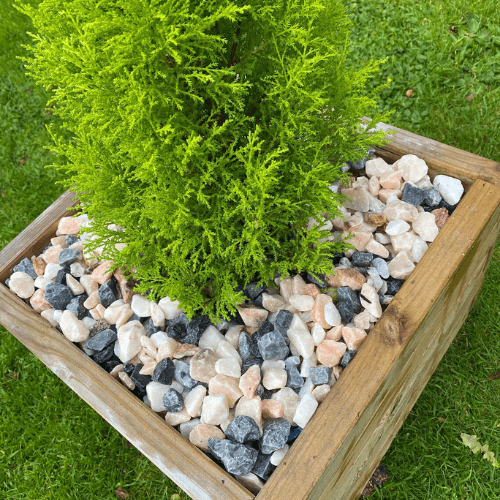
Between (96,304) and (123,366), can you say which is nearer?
(123,366)

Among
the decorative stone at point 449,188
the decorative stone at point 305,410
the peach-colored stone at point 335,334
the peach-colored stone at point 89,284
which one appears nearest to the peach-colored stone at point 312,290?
the peach-colored stone at point 335,334

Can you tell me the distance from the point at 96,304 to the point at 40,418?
1131mm

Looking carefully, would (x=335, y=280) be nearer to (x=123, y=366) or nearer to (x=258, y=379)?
(x=258, y=379)

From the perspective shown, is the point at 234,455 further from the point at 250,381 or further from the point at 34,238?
the point at 34,238

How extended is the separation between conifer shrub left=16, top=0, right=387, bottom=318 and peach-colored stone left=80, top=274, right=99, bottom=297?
386 millimetres

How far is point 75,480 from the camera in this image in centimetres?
290

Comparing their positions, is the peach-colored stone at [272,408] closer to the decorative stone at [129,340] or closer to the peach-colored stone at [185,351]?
the peach-colored stone at [185,351]

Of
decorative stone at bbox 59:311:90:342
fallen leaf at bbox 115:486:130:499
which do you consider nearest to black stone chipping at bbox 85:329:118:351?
decorative stone at bbox 59:311:90:342

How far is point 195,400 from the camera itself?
2131 millimetres

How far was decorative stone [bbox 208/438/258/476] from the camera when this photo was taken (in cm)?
188

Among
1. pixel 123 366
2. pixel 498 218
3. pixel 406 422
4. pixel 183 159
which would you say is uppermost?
pixel 183 159

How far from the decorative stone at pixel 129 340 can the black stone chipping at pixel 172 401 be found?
1.04 ft

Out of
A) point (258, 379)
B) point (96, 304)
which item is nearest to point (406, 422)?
point (258, 379)

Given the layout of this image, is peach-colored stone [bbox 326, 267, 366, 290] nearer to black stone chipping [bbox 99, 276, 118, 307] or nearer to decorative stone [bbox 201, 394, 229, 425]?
decorative stone [bbox 201, 394, 229, 425]
